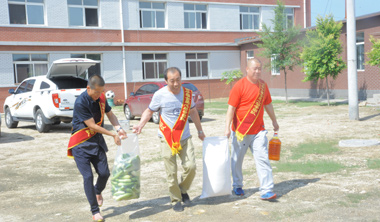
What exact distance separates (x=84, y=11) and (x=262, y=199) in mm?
22648

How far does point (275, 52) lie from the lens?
2322 cm

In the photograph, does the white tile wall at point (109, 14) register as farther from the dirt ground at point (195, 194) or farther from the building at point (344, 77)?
the dirt ground at point (195, 194)

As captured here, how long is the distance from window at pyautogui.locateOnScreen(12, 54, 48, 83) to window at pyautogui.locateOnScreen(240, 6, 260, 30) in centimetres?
1448

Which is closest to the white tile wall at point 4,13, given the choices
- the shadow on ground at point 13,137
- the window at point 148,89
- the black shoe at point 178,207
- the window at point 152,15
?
the window at point 152,15

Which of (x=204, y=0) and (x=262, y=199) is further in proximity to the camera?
(x=204, y=0)

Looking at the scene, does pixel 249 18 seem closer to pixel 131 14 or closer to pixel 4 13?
pixel 131 14

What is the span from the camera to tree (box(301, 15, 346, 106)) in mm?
19359

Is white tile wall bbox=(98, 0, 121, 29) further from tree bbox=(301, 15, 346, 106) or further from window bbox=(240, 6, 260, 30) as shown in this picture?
tree bbox=(301, 15, 346, 106)

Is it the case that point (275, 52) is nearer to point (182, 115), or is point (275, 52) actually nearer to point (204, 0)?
point (204, 0)

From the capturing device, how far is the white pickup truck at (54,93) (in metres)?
13.3

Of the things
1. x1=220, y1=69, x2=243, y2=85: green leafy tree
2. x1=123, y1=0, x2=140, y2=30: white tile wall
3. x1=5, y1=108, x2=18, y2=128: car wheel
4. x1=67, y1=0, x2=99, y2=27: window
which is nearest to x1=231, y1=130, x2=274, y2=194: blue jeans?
x1=5, y1=108, x2=18, y2=128: car wheel

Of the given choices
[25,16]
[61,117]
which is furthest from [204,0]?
[61,117]

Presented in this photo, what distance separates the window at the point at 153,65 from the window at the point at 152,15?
203 cm

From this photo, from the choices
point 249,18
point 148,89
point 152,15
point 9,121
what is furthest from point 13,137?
point 249,18
